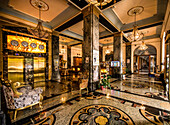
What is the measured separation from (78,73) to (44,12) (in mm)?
4434

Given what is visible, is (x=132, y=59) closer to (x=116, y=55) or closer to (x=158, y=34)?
(x=158, y=34)

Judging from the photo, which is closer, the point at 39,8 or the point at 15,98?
the point at 15,98

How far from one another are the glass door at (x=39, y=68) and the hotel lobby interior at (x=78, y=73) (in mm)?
27

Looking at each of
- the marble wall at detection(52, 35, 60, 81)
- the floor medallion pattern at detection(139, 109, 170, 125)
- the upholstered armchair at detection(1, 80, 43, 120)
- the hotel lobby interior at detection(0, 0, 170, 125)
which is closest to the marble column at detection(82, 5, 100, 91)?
the hotel lobby interior at detection(0, 0, 170, 125)

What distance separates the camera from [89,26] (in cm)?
391

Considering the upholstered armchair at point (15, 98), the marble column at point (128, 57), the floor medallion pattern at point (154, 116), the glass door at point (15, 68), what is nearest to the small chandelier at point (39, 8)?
the glass door at point (15, 68)

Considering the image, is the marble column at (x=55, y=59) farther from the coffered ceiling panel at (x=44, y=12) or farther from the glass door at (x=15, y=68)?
the glass door at (x=15, y=68)

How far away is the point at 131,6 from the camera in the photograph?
429 cm

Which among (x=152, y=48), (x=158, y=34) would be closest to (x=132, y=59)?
(x=152, y=48)

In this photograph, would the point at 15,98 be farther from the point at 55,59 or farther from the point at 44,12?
the point at 44,12

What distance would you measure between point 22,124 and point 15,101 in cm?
61

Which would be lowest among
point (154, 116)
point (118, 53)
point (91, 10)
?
point (154, 116)

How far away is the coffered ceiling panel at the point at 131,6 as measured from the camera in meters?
4.01

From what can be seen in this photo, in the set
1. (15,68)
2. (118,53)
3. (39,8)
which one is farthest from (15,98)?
(118,53)
